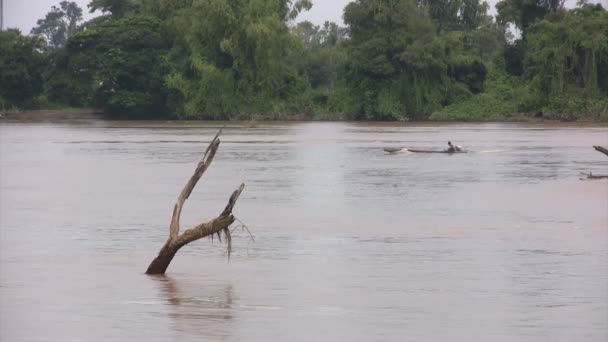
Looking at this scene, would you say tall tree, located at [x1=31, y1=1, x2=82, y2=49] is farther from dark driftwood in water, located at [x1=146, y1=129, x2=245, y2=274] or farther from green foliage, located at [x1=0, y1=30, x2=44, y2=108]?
dark driftwood in water, located at [x1=146, y1=129, x2=245, y2=274]

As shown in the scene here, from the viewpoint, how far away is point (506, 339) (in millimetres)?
9539

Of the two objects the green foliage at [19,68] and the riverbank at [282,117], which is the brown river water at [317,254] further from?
the green foliage at [19,68]

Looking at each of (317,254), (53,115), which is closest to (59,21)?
(53,115)

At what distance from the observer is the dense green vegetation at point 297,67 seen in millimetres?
64000

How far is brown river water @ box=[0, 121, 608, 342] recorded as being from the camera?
10.1 meters

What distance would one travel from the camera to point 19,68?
2965 inches

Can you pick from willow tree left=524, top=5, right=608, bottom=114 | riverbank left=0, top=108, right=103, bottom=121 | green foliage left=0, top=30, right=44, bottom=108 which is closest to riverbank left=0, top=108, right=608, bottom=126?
riverbank left=0, top=108, right=103, bottom=121

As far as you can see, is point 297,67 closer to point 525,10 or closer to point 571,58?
point 525,10

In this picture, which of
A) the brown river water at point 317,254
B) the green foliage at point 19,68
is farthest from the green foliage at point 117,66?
the brown river water at point 317,254

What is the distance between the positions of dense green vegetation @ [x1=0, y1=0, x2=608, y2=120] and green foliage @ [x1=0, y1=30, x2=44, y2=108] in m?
0.08

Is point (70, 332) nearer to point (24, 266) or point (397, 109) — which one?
point (24, 266)

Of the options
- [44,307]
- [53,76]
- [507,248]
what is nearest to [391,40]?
[53,76]

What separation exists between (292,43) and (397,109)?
7.67m

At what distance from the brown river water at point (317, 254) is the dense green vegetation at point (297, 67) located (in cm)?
3336
